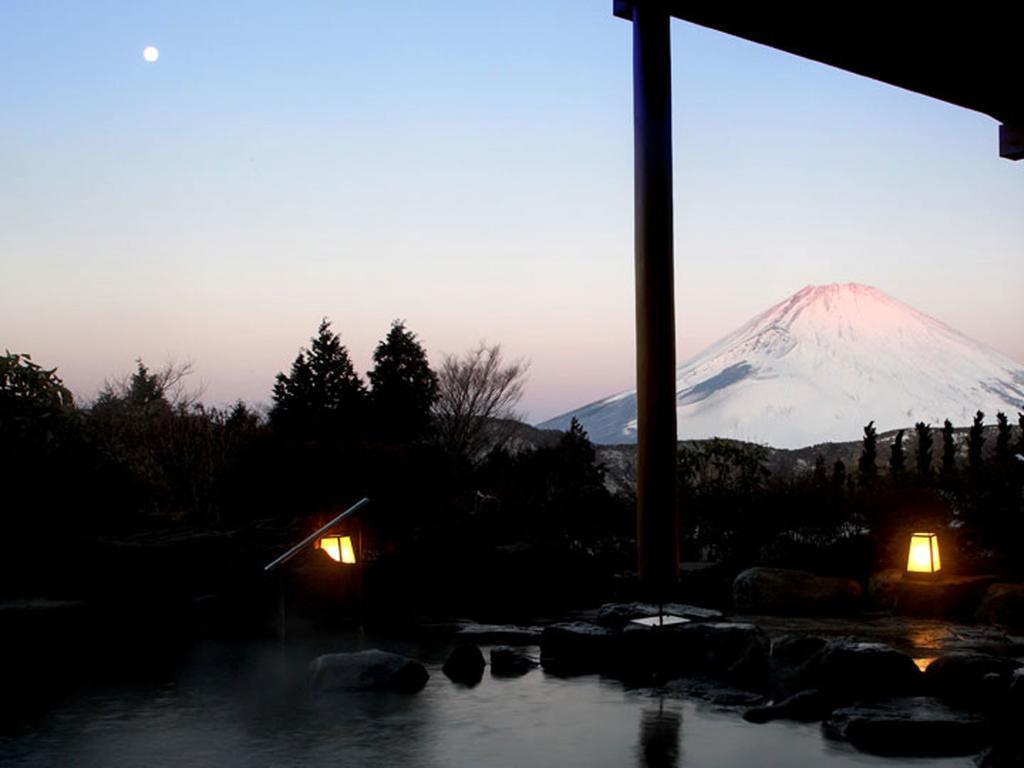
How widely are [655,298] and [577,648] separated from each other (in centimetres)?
252

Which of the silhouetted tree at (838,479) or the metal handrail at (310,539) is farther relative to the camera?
the silhouetted tree at (838,479)

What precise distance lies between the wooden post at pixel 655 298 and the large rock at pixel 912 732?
2.92m

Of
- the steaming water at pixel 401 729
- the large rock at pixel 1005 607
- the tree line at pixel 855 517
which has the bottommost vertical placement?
the steaming water at pixel 401 729

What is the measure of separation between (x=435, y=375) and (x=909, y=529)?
23083 mm

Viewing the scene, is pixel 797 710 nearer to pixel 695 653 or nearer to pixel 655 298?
pixel 695 653

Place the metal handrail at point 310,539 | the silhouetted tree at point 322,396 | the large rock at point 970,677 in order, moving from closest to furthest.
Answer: the large rock at point 970,677 < the metal handrail at point 310,539 < the silhouetted tree at point 322,396

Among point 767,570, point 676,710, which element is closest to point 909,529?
point 767,570

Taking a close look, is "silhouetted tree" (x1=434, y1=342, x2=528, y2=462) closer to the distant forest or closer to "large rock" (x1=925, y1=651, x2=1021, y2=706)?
the distant forest

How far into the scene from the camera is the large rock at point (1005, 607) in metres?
10.5

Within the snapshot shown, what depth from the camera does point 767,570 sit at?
12.2m

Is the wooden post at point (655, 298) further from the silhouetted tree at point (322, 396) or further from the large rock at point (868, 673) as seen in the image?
the silhouetted tree at point (322, 396)

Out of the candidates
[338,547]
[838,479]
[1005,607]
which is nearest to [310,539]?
[338,547]

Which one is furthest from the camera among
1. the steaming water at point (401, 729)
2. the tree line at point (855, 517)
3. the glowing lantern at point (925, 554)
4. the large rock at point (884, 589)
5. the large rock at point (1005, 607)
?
the tree line at point (855, 517)

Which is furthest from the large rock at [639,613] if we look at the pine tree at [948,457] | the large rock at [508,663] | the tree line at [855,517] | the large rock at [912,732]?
the pine tree at [948,457]
